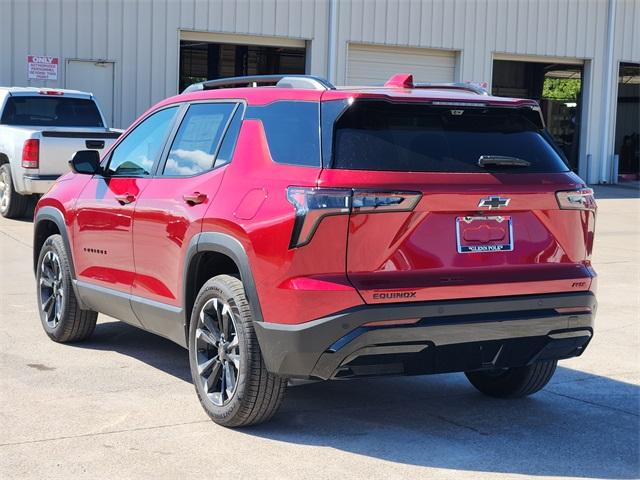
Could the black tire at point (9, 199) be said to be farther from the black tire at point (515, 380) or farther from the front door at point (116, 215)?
the black tire at point (515, 380)

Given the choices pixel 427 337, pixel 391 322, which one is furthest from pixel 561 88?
pixel 391 322

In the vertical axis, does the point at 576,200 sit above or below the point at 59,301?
above

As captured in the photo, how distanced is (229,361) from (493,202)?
1574 mm

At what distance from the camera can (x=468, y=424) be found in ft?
17.8

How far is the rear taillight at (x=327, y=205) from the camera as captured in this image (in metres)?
4.55

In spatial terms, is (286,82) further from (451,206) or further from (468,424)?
(468,424)

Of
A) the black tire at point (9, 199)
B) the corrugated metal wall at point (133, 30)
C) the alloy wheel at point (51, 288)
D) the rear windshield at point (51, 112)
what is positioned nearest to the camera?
the alloy wheel at point (51, 288)

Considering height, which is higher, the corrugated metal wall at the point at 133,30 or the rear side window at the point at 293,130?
the corrugated metal wall at the point at 133,30

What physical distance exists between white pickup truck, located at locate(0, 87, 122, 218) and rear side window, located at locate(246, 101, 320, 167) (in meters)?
9.15

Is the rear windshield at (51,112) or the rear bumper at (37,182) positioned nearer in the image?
the rear bumper at (37,182)

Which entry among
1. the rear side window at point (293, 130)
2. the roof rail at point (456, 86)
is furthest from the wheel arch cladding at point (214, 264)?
the roof rail at point (456, 86)

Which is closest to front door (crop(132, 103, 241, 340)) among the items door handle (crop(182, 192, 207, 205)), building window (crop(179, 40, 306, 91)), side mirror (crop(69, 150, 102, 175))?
door handle (crop(182, 192, 207, 205))

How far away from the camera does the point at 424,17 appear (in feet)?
77.6

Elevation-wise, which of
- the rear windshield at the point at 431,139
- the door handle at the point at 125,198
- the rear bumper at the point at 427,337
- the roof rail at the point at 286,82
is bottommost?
the rear bumper at the point at 427,337
